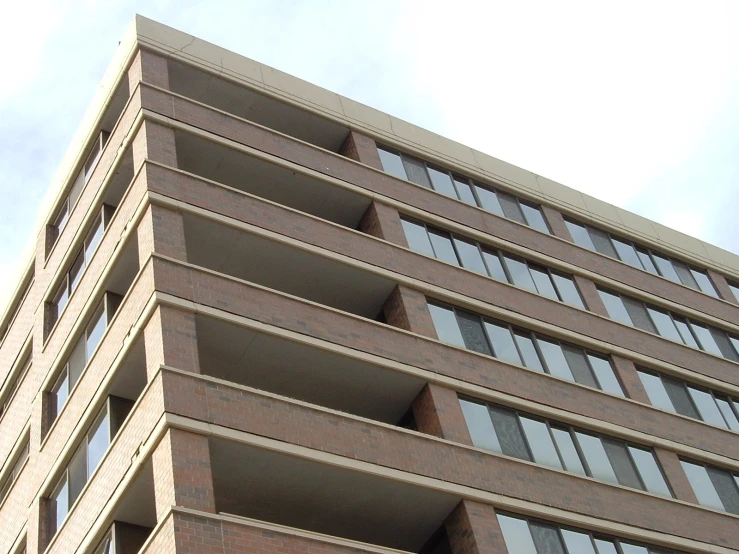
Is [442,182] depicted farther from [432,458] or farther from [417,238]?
[432,458]

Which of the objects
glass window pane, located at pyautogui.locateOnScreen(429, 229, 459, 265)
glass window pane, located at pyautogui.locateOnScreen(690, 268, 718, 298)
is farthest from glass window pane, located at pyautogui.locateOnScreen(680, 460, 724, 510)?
glass window pane, located at pyautogui.locateOnScreen(690, 268, 718, 298)

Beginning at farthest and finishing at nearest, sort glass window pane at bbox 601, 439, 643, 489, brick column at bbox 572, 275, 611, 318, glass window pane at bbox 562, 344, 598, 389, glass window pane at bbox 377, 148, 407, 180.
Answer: brick column at bbox 572, 275, 611, 318, glass window pane at bbox 377, 148, 407, 180, glass window pane at bbox 562, 344, 598, 389, glass window pane at bbox 601, 439, 643, 489

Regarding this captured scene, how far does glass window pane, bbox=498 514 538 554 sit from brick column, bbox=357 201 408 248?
7.97 metres

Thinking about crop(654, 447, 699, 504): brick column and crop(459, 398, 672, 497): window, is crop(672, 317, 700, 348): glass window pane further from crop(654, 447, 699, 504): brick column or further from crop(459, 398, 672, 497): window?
crop(459, 398, 672, 497): window

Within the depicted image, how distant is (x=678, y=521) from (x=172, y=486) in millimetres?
11803

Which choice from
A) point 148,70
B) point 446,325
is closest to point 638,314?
point 446,325

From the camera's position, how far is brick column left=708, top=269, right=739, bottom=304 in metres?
33.8

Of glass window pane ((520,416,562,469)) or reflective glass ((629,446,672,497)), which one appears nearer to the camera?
glass window pane ((520,416,562,469))

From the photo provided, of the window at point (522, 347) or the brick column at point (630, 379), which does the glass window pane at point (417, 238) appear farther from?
the brick column at point (630, 379)

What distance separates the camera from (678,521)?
22.7 meters

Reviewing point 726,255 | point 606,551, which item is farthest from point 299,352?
point 726,255

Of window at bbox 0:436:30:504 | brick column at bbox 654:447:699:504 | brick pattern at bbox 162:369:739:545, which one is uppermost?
window at bbox 0:436:30:504

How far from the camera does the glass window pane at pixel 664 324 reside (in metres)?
30.0

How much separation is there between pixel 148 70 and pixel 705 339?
17.6 m
